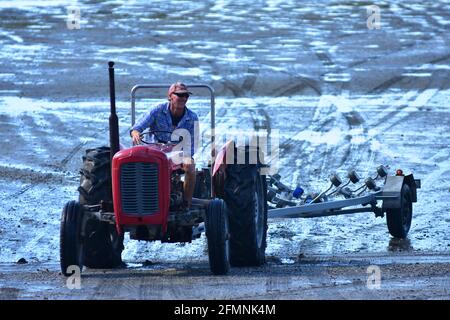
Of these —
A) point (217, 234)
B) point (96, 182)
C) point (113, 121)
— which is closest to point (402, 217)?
point (217, 234)

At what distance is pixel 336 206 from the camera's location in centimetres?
1505

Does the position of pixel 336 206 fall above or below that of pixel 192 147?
below

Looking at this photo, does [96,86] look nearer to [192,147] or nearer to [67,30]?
[67,30]

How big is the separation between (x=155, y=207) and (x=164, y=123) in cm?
→ 118

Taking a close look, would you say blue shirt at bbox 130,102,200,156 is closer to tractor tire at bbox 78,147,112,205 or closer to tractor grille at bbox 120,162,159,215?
tractor tire at bbox 78,147,112,205

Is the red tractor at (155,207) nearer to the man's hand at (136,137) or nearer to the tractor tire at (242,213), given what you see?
the tractor tire at (242,213)

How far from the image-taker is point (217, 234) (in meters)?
12.3

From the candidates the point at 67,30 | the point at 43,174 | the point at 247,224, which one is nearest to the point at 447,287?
the point at 247,224

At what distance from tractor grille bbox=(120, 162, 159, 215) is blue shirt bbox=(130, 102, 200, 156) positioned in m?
0.94

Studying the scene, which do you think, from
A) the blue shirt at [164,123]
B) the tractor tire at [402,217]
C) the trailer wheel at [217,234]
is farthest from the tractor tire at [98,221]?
the tractor tire at [402,217]

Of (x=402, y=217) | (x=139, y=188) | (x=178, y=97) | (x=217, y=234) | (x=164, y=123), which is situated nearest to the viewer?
(x=139, y=188)

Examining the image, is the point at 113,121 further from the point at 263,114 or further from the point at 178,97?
the point at 263,114

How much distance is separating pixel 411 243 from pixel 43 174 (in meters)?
6.15

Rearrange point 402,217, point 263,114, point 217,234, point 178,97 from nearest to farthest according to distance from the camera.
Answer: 1. point 217,234
2. point 178,97
3. point 402,217
4. point 263,114
